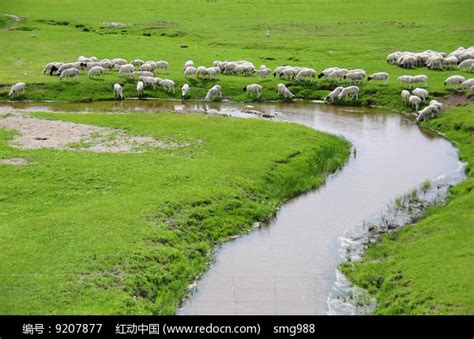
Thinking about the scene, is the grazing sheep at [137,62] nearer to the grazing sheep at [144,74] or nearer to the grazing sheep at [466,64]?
the grazing sheep at [144,74]

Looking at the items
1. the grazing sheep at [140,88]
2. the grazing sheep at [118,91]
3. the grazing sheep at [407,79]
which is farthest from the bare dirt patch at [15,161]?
the grazing sheep at [407,79]

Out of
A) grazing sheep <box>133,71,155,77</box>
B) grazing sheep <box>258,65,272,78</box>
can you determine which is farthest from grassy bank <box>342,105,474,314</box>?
grazing sheep <box>133,71,155,77</box>

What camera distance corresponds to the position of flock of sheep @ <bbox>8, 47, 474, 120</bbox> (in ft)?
150

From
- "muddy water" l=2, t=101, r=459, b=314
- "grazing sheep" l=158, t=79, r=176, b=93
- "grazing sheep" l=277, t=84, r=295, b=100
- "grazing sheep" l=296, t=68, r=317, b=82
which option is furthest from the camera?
"grazing sheep" l=296, t=68, r=317, b=82

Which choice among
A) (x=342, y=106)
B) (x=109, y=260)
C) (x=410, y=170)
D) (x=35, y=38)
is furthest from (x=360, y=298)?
(x=35, y=38)

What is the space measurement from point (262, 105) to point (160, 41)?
977 inches

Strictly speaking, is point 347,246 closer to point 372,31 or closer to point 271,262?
point 271,262

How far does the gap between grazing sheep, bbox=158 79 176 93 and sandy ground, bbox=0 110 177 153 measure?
43.5 feet

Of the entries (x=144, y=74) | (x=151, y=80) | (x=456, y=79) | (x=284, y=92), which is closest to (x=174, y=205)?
(x=284, y=92)

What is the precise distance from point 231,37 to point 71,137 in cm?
3887

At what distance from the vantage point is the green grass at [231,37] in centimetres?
4888

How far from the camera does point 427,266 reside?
19.1 meters

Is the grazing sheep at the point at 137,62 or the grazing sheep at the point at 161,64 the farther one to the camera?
the grazing sheep at the point at 137,62

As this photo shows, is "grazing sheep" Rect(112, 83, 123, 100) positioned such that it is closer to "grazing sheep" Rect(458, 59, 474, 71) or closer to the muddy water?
the muddy water
